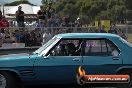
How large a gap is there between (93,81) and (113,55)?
93cm

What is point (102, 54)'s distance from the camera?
31.0ft

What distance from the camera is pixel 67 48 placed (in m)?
9.55

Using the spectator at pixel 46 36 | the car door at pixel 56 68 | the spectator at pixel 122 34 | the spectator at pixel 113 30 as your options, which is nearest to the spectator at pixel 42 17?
the spectator at pixel 46 36

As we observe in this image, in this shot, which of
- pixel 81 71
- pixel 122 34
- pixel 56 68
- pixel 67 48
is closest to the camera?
pixel 81 71

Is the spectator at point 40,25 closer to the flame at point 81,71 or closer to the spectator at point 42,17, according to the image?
the spectator at point 42,17

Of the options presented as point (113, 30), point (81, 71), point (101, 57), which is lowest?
point (81, 71)

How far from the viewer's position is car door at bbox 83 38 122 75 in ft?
30.4

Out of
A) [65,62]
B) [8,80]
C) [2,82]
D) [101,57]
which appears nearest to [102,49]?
[101,57]

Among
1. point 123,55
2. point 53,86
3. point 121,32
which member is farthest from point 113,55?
point 121,32

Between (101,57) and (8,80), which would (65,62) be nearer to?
(101,57)

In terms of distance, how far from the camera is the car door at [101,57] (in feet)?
30.4

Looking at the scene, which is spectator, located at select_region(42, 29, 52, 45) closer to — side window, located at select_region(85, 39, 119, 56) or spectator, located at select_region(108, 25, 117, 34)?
spectator, located at select_region(108, 25, 117, 34)

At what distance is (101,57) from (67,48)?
2.78 feet

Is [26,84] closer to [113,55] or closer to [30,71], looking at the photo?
[30,71]
